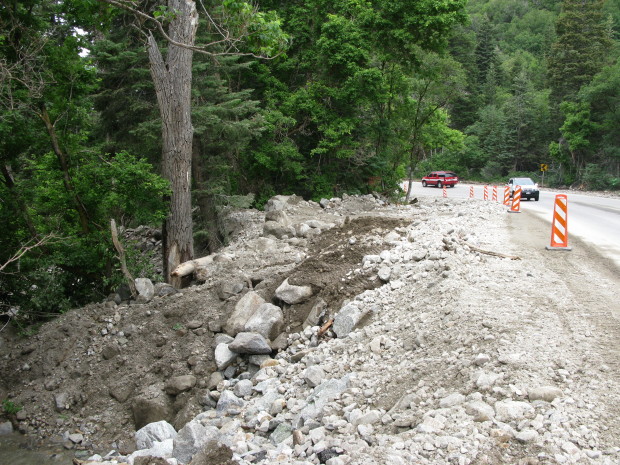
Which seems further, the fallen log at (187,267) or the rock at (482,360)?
the fallen log at (187,267)

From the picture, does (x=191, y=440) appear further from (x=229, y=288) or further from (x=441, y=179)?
(x=441, y=179)

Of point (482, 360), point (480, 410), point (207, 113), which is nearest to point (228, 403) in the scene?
point (482, 360)

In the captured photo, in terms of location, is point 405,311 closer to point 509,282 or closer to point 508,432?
point 509,282

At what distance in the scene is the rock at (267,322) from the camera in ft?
28.4

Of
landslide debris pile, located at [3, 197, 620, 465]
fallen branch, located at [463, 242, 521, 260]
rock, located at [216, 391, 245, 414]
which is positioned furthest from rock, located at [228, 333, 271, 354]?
fallen branch, located at [463, 242, 521, 260]

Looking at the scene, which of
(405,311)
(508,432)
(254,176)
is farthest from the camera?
(254,176)

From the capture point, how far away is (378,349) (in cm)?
682

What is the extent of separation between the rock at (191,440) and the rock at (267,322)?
7.88 ft

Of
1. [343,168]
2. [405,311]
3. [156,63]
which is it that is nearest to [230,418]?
[405,311]

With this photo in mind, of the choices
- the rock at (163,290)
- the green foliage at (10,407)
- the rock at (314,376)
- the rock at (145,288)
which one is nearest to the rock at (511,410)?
the rock at (314,376)

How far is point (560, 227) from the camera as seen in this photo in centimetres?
1007

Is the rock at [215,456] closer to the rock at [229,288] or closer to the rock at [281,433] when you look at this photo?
the rock at [281,433]

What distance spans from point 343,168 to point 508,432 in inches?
817

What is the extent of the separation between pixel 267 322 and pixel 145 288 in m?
3.70
